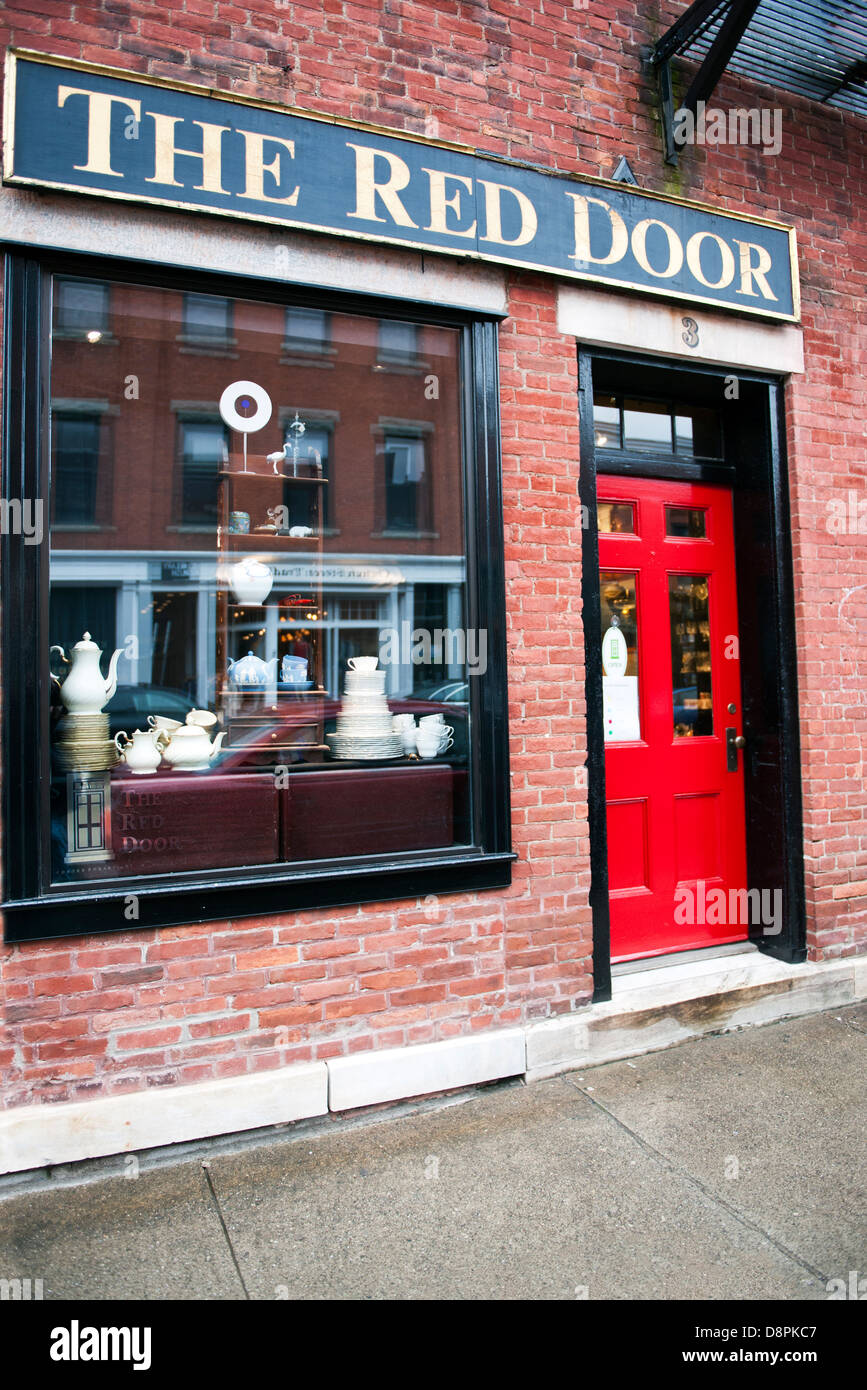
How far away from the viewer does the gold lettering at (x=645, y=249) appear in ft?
12.7

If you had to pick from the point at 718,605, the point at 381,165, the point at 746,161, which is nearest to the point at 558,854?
the point at 718,605

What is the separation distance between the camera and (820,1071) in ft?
11.5

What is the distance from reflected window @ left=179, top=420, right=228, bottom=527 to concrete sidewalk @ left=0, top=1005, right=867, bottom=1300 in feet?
8.49

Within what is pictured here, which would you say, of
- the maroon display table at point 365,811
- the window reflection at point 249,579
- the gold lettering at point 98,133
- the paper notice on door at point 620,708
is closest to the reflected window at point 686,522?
the paper notice on door at point 620,708

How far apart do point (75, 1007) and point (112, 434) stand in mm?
2275

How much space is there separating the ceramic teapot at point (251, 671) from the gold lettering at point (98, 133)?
1892 mm

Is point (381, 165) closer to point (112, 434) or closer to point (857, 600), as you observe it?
point (112, 434)

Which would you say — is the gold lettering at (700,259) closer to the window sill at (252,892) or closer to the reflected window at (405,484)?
the reflected window at (405,484)

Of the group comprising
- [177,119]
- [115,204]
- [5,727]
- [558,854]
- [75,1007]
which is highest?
[177,119]

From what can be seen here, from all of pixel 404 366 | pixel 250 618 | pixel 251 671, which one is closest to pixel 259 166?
pixel 404 366

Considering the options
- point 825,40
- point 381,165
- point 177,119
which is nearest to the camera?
point 177,119

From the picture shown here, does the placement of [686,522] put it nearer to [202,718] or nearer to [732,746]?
[732,746]

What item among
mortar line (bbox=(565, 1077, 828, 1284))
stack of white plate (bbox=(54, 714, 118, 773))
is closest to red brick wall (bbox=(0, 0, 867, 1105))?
mortar line (bbox=(565, 1077, 828, 1284))

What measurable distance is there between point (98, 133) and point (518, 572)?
7.31 ft
